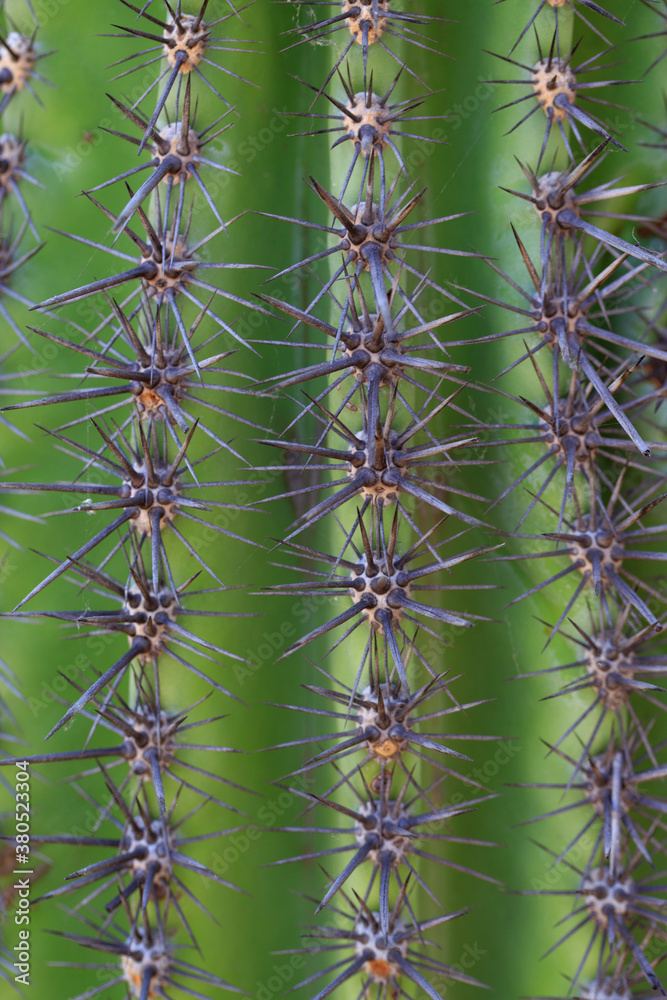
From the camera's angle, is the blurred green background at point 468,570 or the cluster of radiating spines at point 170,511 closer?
the cluster of radiating spines at point 170,511

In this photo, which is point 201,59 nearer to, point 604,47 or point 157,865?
point 604,47

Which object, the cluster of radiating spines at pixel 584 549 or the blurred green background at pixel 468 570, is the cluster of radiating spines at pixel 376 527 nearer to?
the blurred green background at pixel 468 570

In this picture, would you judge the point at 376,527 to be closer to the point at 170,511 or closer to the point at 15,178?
the point at 170,511

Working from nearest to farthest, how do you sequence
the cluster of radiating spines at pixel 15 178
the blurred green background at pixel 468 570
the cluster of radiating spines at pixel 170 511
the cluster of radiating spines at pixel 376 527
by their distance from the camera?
1. the cluster of radiating spines at pixel 376 527
2. the cluster of radiating spines at pixel 170 511
3. the blurred green background at pixel 468 570
4. the cluster of radiating spines at pixel 15 178

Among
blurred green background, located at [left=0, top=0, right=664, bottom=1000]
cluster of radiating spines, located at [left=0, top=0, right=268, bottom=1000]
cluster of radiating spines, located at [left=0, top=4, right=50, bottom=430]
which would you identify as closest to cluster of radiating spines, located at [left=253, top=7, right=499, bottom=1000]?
blurred green background, located at [left=0, top=0, right=664, bottom=1000]

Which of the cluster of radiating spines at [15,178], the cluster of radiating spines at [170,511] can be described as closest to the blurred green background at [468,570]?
the cluster of radiating spines at [170,511]

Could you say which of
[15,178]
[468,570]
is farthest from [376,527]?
[15,178]
